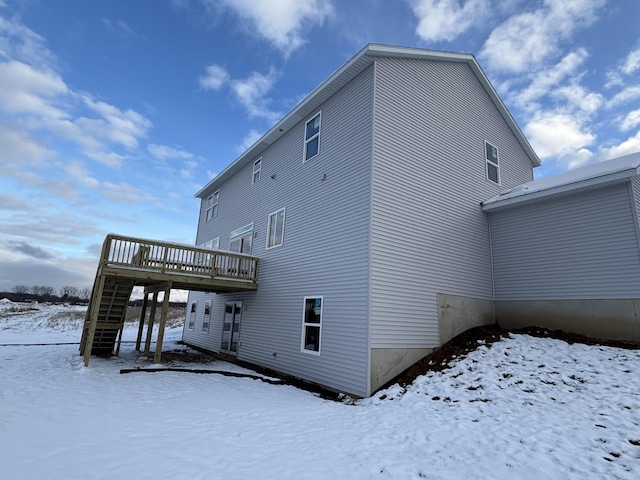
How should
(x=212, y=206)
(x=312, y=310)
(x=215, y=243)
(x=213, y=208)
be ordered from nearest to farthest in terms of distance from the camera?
1. (x=312, y=310)
2. (x=215, y=243)
3. (x=213, y=208)
4. (x=212, y=206)

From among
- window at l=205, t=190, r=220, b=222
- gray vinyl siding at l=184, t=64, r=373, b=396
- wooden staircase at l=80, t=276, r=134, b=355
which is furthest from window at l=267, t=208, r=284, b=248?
window at l=205, t=190, r=220, b=222

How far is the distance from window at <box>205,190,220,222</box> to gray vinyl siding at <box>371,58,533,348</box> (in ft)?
39.3

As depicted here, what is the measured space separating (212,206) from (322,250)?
1146 centimetres

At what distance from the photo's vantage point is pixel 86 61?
495 inches

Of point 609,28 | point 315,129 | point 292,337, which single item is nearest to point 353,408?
point 292,337

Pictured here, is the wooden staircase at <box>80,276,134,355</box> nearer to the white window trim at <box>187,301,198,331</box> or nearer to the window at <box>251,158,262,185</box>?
the white window trim at <box>187,301,198,331</box>

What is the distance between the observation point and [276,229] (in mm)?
12531

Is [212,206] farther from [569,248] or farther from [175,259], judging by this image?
[569,248]

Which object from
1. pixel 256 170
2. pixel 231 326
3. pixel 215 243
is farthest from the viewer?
pixel 215 243

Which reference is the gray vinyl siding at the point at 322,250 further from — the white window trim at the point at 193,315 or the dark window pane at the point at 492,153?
the dark window pane at the point at 492,153

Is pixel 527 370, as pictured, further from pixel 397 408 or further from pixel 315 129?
pixel 315 129

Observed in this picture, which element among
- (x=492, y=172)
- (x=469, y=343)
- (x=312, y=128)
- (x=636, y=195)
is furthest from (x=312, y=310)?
(x=636, y=195)

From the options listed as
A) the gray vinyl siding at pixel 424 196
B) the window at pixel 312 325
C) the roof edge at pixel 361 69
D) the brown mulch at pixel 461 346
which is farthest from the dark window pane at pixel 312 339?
the roof edge at pixel 361 69

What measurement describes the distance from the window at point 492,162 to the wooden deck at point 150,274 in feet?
31.6
